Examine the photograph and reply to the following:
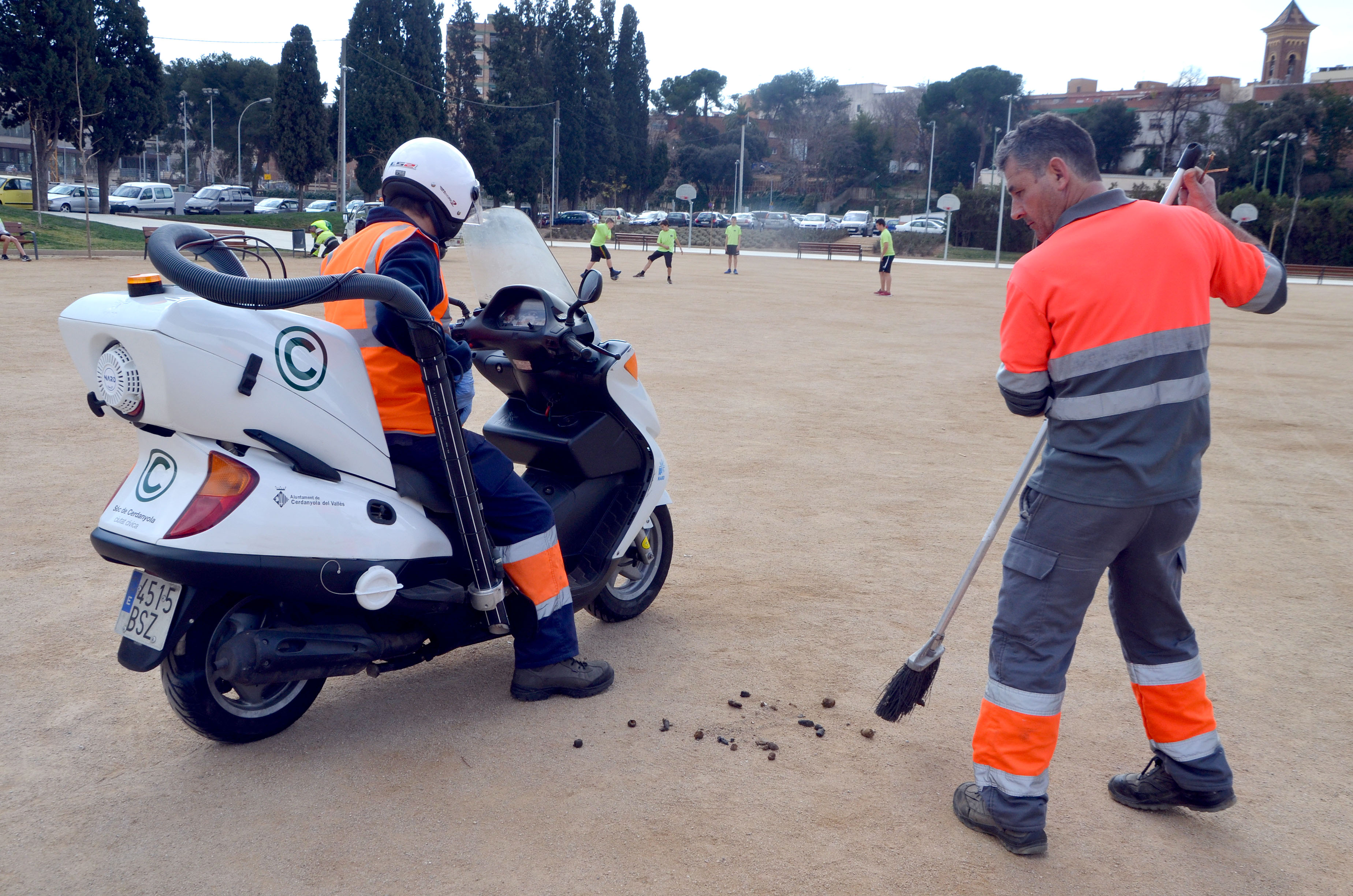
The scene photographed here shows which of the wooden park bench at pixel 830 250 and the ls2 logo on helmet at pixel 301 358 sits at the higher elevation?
the wooden park bench at pixel 830 250

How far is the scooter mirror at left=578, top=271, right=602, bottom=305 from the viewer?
365cm

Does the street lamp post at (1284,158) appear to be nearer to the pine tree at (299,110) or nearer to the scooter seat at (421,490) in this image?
the pine tree at (299,110)

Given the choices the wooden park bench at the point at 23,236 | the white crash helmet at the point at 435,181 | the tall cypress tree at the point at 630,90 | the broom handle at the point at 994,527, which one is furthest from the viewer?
the tall cypress tree at the point at 630,90

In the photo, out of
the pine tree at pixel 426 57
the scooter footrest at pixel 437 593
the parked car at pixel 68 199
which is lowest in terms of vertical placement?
the scooter footrest at pixel 437 593

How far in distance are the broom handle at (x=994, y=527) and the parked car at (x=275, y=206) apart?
5219 centimetres

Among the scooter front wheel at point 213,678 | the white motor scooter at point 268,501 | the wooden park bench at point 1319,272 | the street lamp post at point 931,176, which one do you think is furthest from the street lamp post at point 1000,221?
the scooter front wheel at point 213,678

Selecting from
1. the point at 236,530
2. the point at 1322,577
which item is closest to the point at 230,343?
the point at 236,530

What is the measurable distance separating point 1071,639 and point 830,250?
43.9m

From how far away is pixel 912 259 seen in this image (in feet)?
158

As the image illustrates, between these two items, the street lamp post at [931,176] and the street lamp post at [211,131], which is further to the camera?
the street lamp post at [211,131]

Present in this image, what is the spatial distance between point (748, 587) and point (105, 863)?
A: 282cm

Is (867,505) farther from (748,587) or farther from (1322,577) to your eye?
(1322,577)

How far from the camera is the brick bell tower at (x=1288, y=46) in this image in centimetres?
10506

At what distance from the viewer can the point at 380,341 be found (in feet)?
10.4
